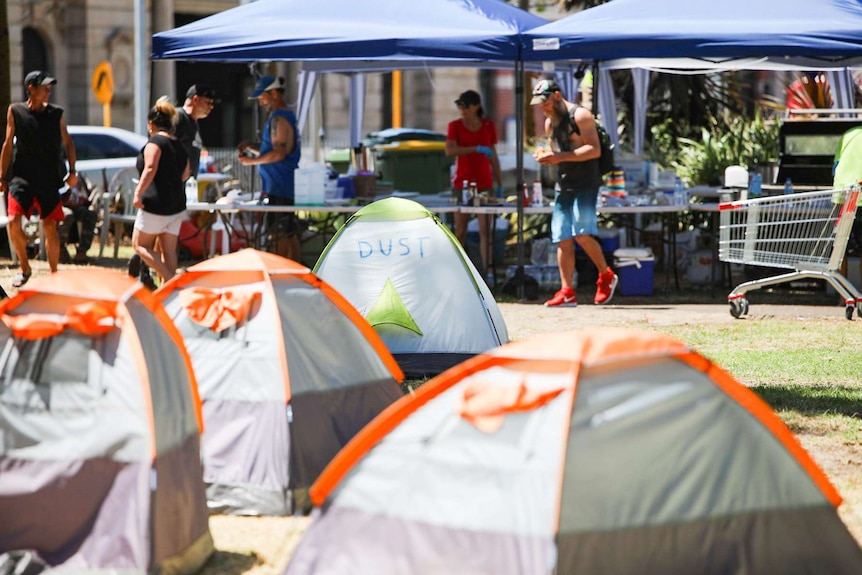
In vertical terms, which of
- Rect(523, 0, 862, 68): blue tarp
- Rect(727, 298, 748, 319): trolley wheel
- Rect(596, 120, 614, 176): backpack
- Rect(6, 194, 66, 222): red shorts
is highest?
Rect(523, 0, 862, 68): blue tarp

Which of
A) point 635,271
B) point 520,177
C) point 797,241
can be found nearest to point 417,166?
point 520,177

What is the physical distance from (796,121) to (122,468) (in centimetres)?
973

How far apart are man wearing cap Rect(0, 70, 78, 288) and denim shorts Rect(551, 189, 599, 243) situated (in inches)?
165

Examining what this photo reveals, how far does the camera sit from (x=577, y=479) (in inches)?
155

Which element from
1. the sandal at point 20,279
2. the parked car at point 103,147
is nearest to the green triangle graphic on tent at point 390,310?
the sandal at point 20,279

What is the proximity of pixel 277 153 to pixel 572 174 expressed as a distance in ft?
9.89

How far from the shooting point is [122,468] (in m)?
4.46

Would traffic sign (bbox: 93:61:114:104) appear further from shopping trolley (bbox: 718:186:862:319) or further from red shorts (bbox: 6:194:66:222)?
shopping trolley (bbox: 718:186:862:319)

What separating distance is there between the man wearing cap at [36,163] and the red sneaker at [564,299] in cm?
426

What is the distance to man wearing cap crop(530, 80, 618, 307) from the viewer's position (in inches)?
442

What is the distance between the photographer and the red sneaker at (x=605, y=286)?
11.8 m

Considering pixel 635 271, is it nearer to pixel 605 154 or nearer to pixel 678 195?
pixel 678 195

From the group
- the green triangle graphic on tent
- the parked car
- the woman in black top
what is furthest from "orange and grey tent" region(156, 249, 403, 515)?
the parked car

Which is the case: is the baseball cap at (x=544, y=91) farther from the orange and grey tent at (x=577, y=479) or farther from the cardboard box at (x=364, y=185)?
the orange and grey tent at (x=577, y=479)
